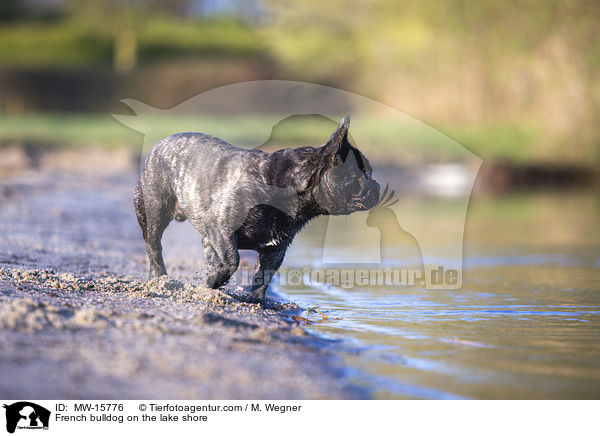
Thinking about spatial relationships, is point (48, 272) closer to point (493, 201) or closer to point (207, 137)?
point (207, 137)

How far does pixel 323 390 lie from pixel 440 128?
2176 cm

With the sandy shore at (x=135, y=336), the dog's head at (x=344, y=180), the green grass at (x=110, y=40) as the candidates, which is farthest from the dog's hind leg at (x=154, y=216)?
the green grass at (x=110, y=40)

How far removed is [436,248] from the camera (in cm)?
962

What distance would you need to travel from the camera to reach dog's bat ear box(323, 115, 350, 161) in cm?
531

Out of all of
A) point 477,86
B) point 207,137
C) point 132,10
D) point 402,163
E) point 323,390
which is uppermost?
point 132,10

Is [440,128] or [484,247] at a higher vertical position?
[440,128]

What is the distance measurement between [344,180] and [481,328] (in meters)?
1.45

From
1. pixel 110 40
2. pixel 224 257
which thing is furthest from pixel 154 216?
pixel 110 40

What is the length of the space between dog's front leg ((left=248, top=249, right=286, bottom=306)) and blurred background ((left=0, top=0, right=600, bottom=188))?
3.34m

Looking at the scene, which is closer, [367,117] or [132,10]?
[367,117]

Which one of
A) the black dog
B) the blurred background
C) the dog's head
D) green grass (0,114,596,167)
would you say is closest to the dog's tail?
the black dog

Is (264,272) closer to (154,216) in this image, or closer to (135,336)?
(154,216)

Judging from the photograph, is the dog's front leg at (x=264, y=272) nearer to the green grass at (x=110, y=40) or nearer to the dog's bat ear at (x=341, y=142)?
the dog's bat ear at (x=341, y=142)

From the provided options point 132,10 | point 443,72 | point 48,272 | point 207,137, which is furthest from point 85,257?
point 132,10
